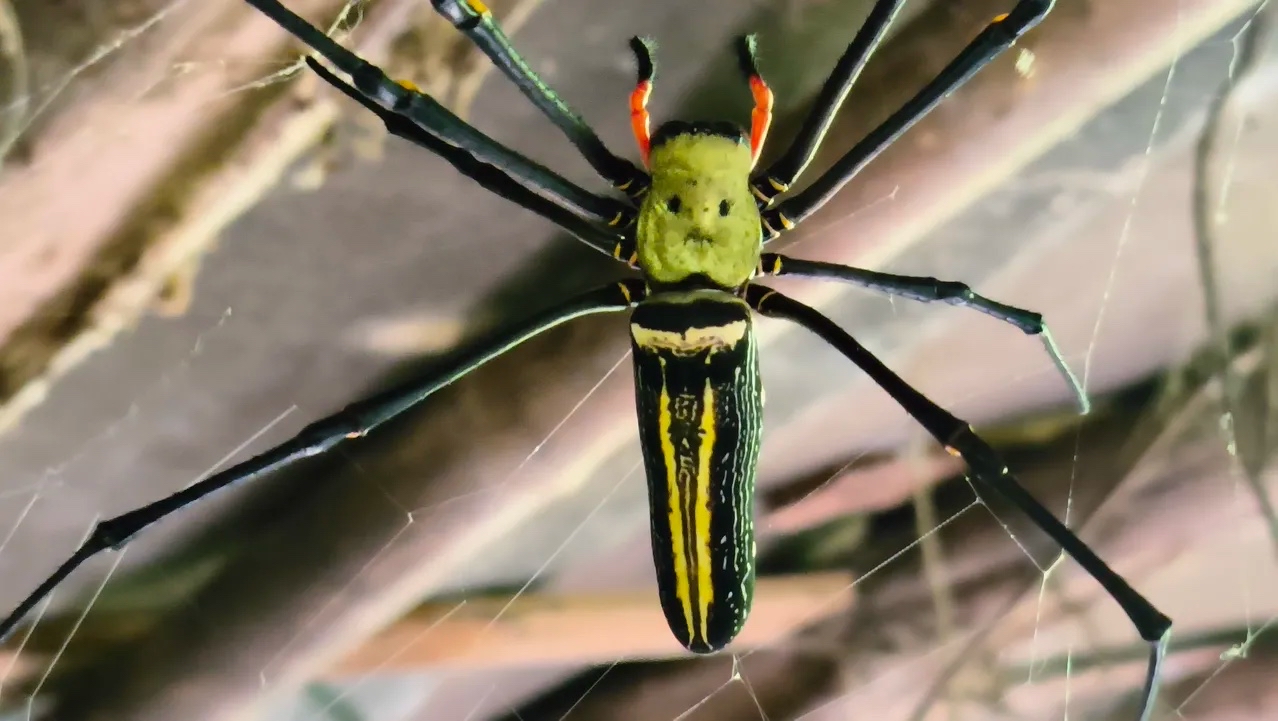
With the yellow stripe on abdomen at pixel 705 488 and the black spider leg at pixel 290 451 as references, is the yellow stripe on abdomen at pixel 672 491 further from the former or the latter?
the black spider leg at pixel 290 451

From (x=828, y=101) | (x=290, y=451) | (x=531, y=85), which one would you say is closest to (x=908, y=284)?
Answer: (x=828, y=101)

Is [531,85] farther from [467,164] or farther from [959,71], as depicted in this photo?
[959,71]

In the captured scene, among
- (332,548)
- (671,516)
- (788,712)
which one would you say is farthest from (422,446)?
(788,712)

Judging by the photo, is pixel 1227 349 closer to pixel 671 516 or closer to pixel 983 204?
pixel 983 204

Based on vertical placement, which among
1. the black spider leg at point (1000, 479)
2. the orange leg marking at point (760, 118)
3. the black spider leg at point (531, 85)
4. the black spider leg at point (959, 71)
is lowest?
the black spider leg at point (1000, 479)

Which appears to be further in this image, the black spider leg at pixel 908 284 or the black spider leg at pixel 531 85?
the black spider leg at pixel 908 284

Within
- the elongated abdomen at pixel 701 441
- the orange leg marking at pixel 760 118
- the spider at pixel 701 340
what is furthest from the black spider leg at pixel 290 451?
the orange leg marking at pixel 760 118

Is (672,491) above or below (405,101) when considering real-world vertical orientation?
below

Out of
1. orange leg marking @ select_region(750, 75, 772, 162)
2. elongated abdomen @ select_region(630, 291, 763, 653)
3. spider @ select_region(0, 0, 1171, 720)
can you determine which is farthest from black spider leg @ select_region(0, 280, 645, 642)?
orange leg marking @ select_region(750, 75, 772, 162)
